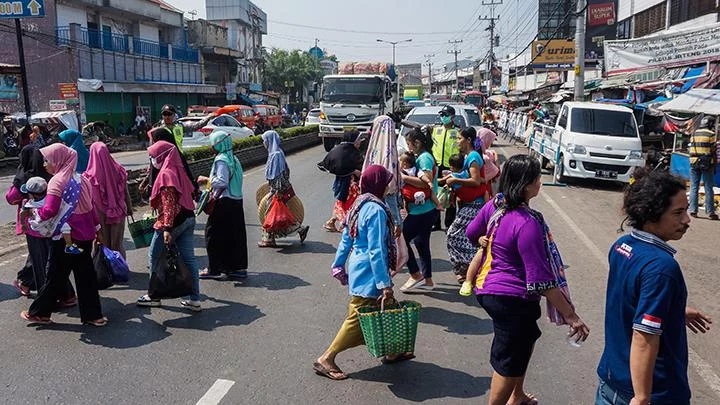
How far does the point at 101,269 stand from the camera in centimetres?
600

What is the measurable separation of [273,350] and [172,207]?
1.59 metres

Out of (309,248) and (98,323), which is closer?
(98,323)

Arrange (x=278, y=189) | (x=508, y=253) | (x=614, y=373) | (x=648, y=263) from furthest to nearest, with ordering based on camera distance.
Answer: (x=278, y=189) < (x=508, y=253) < (x=614, y=373) < (x=648, y=263)

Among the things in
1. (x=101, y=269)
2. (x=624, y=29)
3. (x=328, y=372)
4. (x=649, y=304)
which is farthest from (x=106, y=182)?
(x=624, y=29)

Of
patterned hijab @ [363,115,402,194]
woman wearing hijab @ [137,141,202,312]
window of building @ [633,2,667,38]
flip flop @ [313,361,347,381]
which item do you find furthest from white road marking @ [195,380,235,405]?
window of building @ [633,2,667,38]

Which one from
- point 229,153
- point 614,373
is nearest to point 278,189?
point 229,153

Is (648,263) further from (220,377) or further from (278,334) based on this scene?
(278,334)

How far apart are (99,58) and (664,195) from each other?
3100 cm

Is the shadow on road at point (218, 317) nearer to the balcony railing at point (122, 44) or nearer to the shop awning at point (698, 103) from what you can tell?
the shop awning at point (698, 103)

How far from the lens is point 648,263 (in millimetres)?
2301

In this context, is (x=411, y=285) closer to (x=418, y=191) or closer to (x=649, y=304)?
(x=418, y=191)

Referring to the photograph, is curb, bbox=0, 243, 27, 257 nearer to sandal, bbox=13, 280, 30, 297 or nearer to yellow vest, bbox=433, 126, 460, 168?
sandal, bbox=13, 280, 30, 297

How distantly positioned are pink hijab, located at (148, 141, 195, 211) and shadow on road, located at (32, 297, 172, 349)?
104cm

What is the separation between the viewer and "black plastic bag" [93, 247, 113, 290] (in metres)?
5.98
